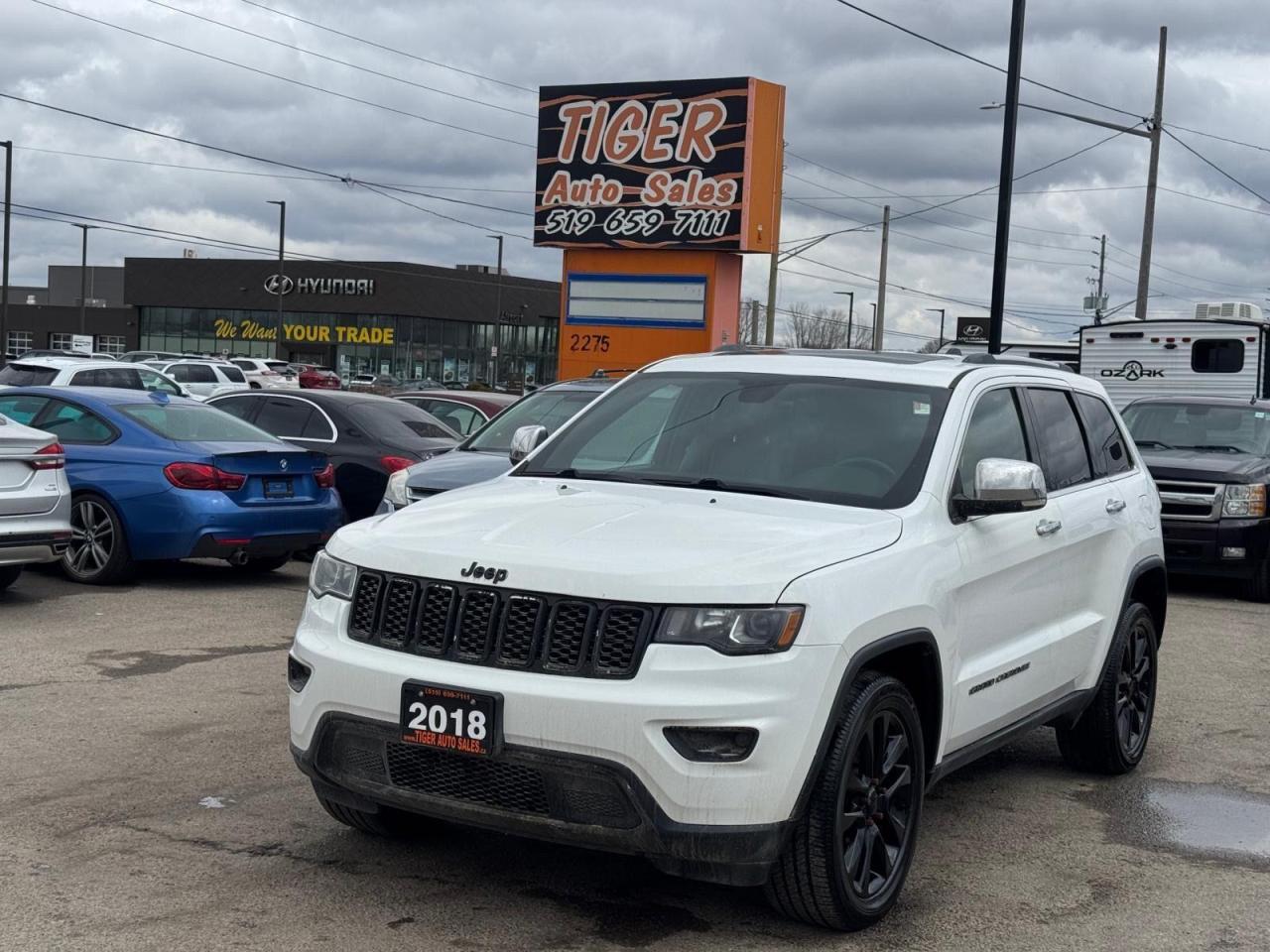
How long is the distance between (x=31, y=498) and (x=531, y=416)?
359cm

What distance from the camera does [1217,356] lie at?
72.7ft

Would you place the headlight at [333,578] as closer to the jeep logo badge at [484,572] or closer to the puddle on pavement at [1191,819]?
the jeep logo badge at [484,572]

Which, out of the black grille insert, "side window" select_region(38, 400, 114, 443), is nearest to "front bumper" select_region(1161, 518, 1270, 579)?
"side window" select_region(38, 400, 114, 443)

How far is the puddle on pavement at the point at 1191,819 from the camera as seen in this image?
5883mm

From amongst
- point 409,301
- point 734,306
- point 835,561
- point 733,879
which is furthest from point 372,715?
point 409,301

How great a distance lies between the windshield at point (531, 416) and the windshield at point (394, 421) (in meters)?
1.94

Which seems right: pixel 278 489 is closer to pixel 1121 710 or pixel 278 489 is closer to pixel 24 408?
pixel 24 408

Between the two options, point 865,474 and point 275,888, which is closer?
point 275,888

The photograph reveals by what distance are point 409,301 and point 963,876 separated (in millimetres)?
83827

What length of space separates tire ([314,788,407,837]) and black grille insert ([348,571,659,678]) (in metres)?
0.81

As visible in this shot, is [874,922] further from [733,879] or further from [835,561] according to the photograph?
[835,561]

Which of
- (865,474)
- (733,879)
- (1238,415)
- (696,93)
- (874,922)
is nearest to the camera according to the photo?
(733,879)

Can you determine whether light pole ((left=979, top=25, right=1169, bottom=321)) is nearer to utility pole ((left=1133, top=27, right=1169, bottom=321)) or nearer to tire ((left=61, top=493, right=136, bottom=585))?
utility pole ((left=1133, top=27, right=1169, bottom=321))

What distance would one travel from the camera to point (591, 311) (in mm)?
23328
